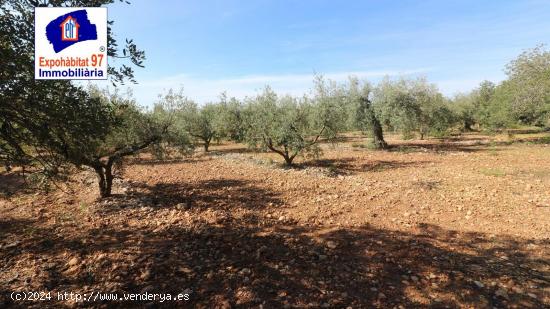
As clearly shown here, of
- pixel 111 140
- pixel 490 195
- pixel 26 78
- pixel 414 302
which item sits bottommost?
pixel 414 302

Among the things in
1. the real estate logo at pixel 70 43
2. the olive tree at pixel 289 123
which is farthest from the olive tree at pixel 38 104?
the olive tree at pixel 289 123

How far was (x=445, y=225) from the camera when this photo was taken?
7.26m

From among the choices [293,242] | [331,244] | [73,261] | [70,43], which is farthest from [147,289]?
[70,43]

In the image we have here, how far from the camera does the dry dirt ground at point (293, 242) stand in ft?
15.1

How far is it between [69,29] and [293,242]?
239 inches

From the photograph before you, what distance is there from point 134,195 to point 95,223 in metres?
2.41

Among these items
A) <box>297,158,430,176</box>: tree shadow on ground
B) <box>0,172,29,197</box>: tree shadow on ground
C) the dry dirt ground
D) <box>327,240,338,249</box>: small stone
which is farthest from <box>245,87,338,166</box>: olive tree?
<box>0,172,29,197</box>: tree shadow on ground

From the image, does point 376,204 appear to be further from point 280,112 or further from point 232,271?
point 280,112

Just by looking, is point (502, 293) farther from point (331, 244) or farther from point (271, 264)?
point (271, 264)

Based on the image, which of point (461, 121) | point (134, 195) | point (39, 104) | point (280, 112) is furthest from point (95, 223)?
point (461, 121)

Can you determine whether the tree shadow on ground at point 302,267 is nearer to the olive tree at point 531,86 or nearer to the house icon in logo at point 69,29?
the house icon in logo at point 69,29

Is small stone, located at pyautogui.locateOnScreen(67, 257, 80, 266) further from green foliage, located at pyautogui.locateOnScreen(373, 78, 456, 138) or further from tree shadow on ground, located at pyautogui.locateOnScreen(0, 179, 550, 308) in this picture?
green foliage, located at pyautogui.locateOnScreen(373, 78, 456, 138)

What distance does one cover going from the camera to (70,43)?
555cm

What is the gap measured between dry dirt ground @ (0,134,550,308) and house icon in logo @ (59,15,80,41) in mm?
2908
